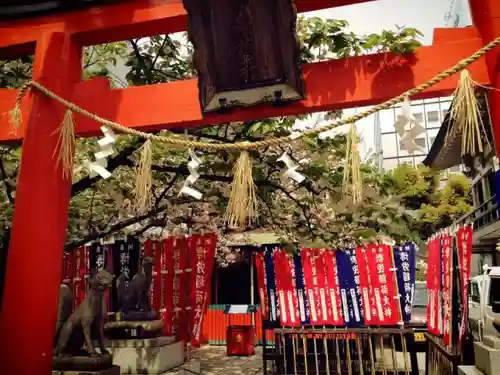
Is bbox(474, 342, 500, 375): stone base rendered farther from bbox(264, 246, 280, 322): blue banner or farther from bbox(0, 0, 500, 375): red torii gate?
bbox(264, 246, 280, 322): blue banner

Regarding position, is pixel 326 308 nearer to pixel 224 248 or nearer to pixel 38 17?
pixel 38 17

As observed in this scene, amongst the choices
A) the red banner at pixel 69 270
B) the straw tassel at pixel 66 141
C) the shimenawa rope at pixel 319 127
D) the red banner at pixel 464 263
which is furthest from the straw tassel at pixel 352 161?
the red banner at pixel 69 270

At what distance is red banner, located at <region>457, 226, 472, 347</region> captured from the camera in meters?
5.41

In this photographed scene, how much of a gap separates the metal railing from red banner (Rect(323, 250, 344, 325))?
0.20 m

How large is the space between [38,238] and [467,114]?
3766 mm

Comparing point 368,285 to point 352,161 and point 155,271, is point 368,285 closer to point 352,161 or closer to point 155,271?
point 155,271

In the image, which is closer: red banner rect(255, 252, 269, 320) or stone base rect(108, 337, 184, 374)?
stone base rect(108, 337, 184, 374)

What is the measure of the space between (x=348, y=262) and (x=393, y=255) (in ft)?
2.51

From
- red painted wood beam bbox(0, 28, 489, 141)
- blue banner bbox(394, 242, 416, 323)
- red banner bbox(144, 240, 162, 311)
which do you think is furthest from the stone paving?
red painted wood beam bbox(0, 28, 489, 141)

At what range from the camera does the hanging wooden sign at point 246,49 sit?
3771mm

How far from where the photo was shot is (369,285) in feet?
24.5

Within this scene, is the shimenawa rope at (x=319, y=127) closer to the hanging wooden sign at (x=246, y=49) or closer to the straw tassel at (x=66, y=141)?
the straw tassel at (x=66, y=141)

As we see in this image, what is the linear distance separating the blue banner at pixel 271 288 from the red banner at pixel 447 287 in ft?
9.76

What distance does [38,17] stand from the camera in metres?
4.66
